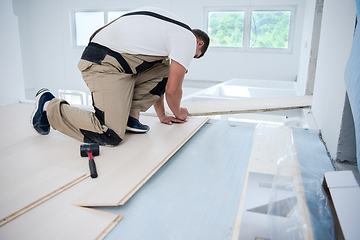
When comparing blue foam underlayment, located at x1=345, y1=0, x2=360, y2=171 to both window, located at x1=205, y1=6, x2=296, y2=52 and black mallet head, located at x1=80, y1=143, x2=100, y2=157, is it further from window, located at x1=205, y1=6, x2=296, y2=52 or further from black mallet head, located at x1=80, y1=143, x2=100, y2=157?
window, located at x1=205, y1=6, x2=296, y2=52

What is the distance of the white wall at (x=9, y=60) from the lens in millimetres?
2674

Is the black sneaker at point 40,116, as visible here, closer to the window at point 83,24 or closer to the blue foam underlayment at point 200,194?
the blue foam underlayment at point 200,194

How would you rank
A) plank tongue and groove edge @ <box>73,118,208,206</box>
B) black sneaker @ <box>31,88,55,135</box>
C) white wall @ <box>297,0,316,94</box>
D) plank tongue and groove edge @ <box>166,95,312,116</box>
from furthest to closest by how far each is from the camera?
1. white wall @ <box>297,0,316,94</box>
2. plank tongue and groove edge @ <box>166,95,312,116</box>
3. black sneaker @ <box>31,88,55,135</box>
4. plank tongue and groove edge @ <box>73,118,208,206</box>

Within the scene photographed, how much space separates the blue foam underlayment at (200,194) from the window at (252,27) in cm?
558

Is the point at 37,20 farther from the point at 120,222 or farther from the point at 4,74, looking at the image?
the point at 120,222

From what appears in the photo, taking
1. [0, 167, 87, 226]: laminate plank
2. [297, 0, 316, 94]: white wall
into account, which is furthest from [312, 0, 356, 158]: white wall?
[297, 0, 316, 94]: white wall

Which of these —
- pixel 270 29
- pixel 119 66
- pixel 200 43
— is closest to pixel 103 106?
pixel 119 66

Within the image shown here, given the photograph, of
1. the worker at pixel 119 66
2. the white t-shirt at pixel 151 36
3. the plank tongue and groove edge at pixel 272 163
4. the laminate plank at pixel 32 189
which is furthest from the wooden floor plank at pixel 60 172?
the white t-shirt at pixel 151 36

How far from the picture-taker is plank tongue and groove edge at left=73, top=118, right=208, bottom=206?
3.33 feet

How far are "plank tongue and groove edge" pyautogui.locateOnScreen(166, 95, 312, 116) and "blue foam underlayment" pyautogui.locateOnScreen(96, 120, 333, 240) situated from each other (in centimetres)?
63

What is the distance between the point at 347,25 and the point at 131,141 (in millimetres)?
1462

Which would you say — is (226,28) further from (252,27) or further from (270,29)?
(270,29)

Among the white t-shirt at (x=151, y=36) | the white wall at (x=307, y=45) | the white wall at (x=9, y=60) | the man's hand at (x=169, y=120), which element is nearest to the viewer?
the white t-shirt at (x=151, y=36)

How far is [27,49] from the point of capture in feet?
28.5
